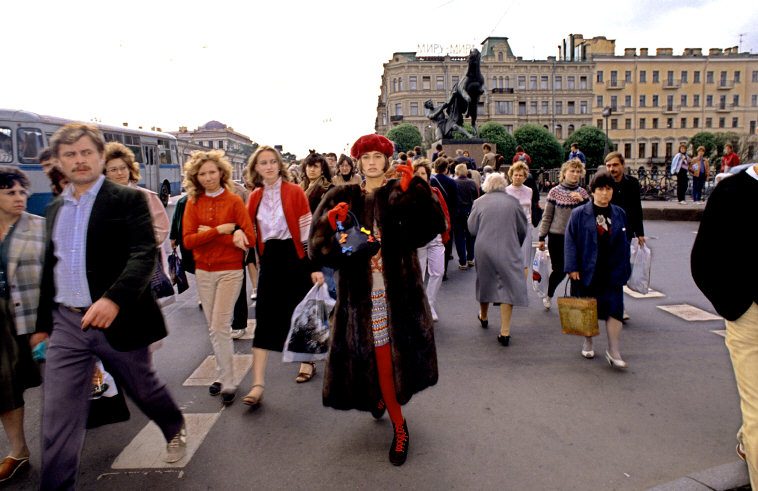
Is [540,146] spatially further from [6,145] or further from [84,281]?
[84,281]

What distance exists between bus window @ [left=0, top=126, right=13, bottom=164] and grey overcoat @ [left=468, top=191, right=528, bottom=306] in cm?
1559

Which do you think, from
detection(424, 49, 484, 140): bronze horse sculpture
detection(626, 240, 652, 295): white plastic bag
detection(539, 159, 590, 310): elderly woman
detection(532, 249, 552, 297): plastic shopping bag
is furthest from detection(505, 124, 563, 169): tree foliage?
detection(626, 240, 652, 295): white plastic bag

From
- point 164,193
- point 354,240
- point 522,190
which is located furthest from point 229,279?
point 164,193

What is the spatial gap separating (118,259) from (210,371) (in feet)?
7.88

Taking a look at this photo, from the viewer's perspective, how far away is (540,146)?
5088 cm

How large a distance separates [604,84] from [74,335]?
9202 cm

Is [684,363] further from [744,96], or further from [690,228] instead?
[744,96]

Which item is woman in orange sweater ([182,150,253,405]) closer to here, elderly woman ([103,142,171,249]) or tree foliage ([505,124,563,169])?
elderly woman ([103,142,171,249])

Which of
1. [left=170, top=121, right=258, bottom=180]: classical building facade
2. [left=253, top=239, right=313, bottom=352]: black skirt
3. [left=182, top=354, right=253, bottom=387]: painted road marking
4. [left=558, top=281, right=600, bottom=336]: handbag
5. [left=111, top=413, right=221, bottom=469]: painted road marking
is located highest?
[left=170, top=121, right=258, bottom=180]: classical building facade

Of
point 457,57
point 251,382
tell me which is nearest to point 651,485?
point 251,382

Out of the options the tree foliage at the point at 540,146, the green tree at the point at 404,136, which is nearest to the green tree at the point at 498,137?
the tree foliage at the point at 540,146

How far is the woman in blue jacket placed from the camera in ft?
15.4

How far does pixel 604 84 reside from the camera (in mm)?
83375

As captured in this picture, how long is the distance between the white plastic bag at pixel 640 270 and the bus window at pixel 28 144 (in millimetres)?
16459
